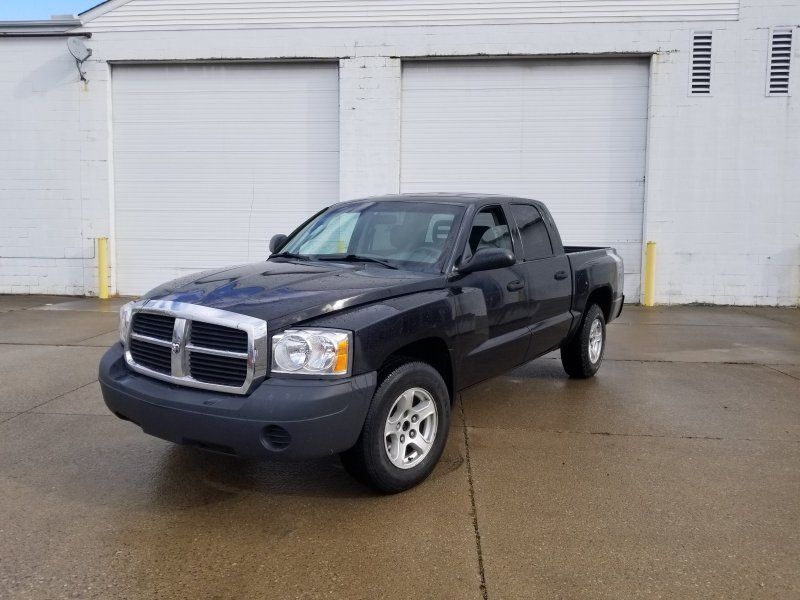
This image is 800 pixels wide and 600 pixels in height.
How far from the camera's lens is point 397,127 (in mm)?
13148

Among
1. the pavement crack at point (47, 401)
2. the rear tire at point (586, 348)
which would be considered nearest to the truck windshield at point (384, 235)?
the rear tire at point (586, 348)

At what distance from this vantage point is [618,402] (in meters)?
6.05

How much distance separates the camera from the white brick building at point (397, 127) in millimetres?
12586

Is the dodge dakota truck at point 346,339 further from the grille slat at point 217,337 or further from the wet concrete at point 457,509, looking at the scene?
the wet concrete at point 457,509

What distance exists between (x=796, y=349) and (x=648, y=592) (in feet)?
23.0

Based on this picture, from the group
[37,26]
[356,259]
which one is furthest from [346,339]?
[37,26]

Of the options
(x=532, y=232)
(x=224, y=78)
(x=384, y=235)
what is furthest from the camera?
(x=224, y=78)

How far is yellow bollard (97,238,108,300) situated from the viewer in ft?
44.6

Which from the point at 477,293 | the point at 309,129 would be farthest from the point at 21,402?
the point at 309,129

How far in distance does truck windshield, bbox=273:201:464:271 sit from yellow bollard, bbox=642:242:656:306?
883cm

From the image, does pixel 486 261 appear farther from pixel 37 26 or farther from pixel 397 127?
pixel 37 26

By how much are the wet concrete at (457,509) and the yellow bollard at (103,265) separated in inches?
303

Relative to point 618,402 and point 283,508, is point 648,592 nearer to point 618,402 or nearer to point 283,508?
point 283,508

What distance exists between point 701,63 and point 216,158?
933 cm
